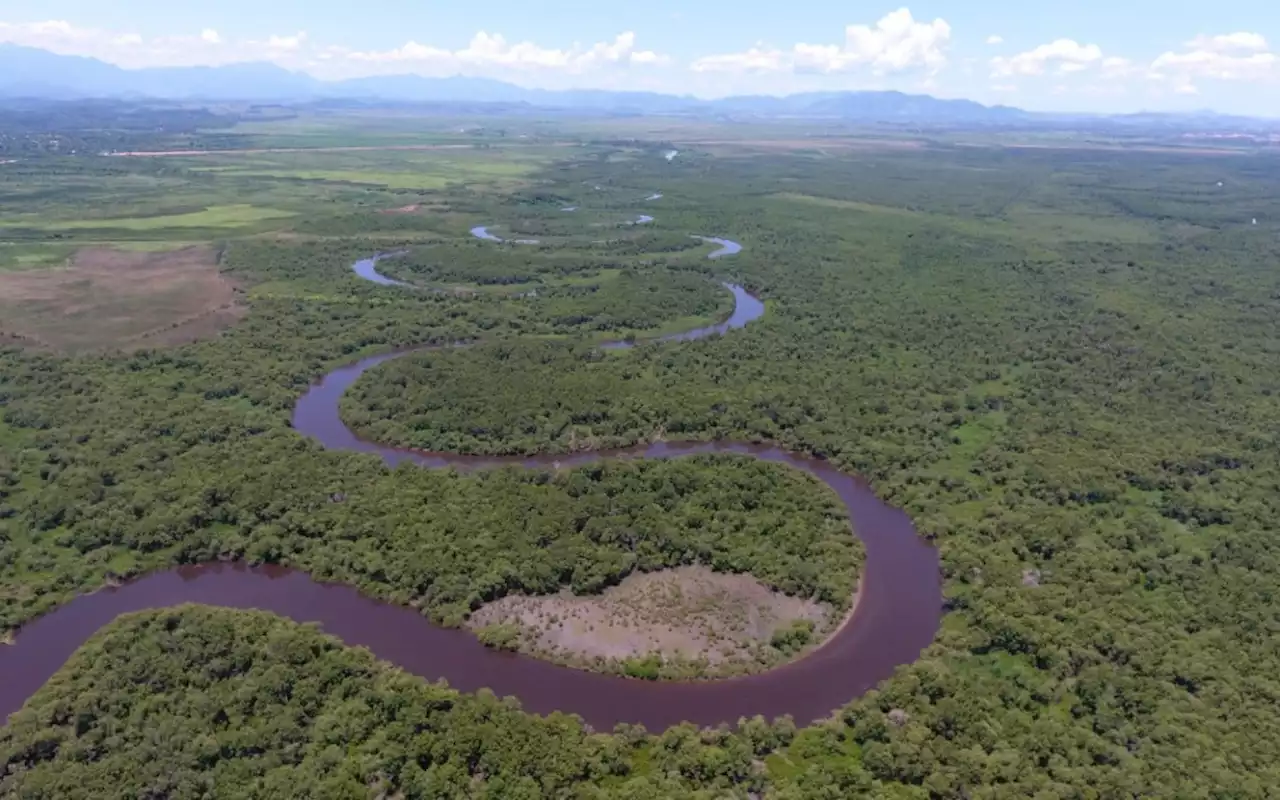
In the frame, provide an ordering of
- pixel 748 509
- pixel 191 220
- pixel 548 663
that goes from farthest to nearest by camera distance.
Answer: pixel 191 220 < pixel 748 509 < pixel 548 663

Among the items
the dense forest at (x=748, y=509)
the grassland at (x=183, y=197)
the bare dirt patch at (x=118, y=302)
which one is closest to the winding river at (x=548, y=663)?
the dense forest at (x=748, y=509)

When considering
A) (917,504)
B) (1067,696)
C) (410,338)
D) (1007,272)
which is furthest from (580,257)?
(1067,696)

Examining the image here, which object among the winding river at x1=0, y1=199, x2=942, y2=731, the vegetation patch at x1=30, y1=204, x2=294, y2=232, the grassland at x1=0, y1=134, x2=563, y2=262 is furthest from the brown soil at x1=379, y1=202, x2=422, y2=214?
the winding river at x1=0, y1=199, x2=942, y2=731

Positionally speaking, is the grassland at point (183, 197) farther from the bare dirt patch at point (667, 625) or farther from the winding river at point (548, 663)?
the bare dirt patch at point (667, 625)

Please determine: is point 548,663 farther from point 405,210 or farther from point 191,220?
point 405,210

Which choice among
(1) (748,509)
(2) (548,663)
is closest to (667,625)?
(2) (548,663)

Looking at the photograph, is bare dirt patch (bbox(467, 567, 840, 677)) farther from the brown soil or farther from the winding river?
the brown soil
